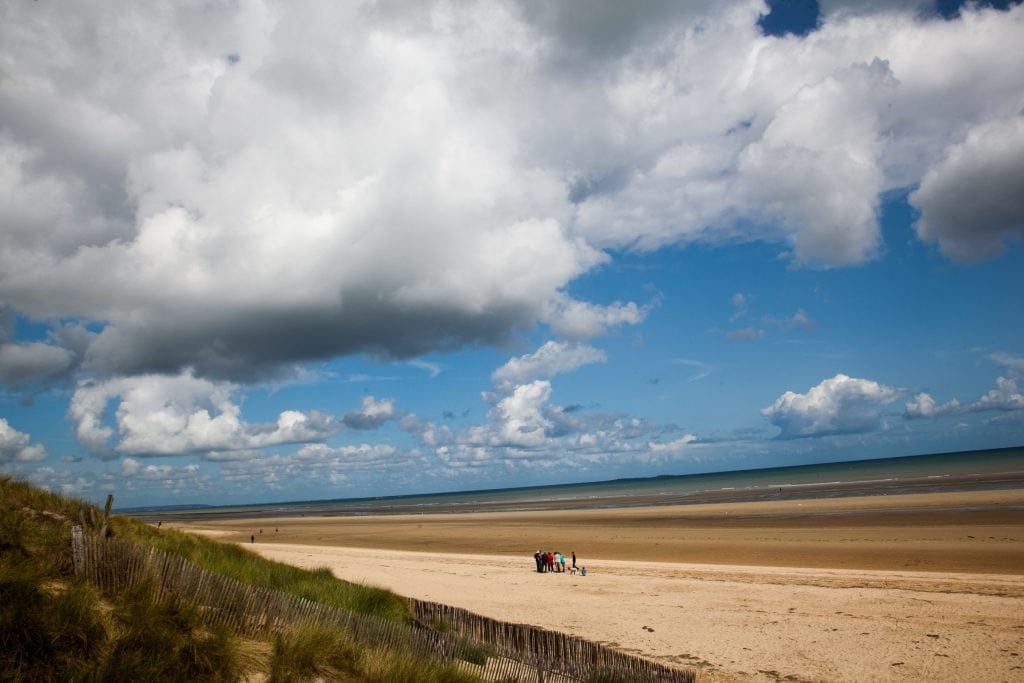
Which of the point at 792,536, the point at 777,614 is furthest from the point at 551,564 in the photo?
the point at 792,536

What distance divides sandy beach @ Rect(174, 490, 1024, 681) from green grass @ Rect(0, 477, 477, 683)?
7337 mm

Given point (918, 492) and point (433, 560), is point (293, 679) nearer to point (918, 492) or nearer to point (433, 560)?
point (433, 560)

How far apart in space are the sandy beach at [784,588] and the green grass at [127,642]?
7.34 m

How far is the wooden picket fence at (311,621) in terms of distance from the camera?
6.54 m

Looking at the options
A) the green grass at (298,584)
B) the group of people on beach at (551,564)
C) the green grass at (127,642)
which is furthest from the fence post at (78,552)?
the group of people on beach at (551,564)

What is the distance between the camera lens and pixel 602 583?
2184 cm

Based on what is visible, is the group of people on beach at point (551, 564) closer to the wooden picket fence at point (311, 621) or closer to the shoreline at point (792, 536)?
the shoreline at point (792, 536)

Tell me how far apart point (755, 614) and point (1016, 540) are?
1625cm

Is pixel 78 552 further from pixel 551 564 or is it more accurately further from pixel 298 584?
pixel 551 564

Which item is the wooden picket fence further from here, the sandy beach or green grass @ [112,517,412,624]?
the sandy beach

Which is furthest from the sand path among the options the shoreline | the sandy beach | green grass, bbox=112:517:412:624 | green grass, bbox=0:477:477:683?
green grass, bbox=0:477:477:683

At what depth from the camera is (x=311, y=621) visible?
7.39 m

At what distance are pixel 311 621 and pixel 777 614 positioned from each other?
499 inches

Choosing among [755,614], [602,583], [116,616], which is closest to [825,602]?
[755,614]
